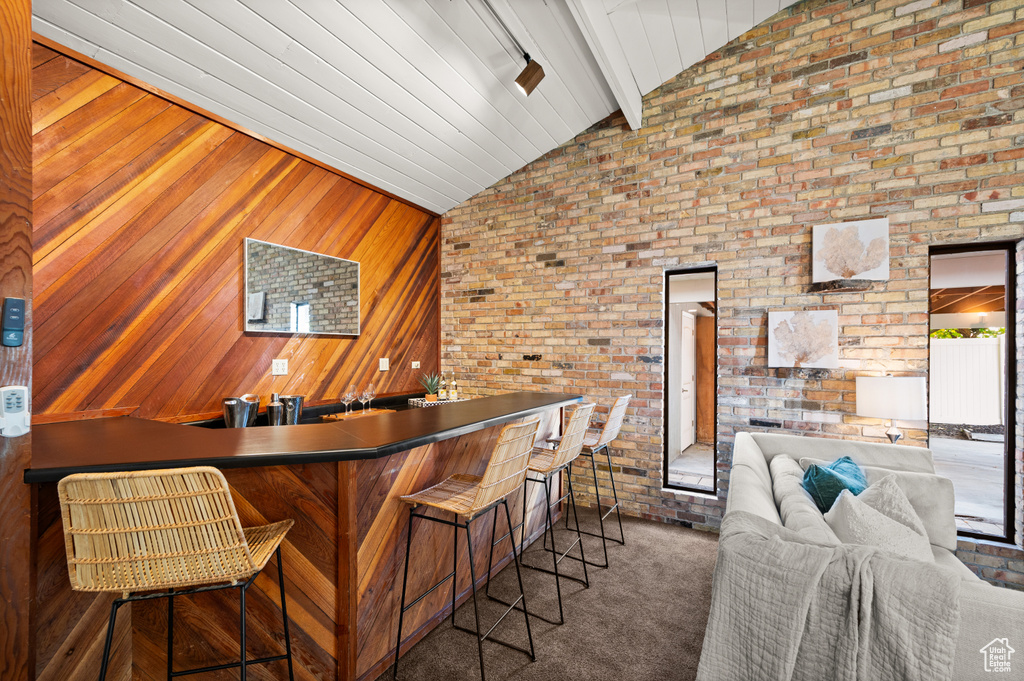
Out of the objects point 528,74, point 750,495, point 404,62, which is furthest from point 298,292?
point 750,495

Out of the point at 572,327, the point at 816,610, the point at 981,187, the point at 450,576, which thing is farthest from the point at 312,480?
the point at 981,187

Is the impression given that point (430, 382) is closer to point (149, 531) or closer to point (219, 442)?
point (219, 442)

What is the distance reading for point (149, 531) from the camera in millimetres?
1268

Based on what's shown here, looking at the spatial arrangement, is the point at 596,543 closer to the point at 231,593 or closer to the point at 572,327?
the point at 572,327

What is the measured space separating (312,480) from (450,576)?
1075 mm

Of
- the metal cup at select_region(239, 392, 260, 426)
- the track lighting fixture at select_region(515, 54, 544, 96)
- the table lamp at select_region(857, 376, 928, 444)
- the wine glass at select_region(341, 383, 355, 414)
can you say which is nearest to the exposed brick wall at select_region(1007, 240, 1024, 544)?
the table lamp at select_region(857, 376, 928, 444)

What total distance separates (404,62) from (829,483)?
342 centimetres

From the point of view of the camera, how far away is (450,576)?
2410mm

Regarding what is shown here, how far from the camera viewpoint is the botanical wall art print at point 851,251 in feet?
10.3

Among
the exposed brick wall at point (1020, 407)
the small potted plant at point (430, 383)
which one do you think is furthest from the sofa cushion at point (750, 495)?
the small potted plant at point (430, 383)

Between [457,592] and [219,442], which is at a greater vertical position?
[219,442]

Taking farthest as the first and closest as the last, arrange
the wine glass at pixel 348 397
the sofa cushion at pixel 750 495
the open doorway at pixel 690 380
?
1. the open doorway at pixel 690 380
2. the wine glass at pixel 348 397
3. the sofa cushion at pixel 750 495

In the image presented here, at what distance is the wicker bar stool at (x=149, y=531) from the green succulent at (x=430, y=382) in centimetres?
328

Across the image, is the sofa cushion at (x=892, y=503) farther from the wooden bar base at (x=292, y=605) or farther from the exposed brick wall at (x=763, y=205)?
the wooden bar base at (x=292, y=605)
